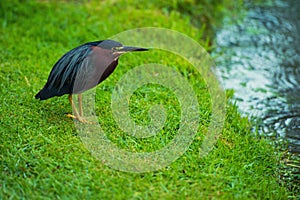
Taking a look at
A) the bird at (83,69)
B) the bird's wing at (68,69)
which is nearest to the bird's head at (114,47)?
the bird at (83,69)

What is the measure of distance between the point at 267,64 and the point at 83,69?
329 centimetres

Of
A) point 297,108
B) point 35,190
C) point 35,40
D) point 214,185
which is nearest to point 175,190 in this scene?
point 214,185

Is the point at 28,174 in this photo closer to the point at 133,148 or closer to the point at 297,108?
the point at 133,148

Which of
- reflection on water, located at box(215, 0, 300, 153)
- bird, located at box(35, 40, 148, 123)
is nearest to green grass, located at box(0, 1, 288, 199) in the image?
bird, located at box(35, 40, 148, 123)

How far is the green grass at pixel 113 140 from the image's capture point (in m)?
3.38

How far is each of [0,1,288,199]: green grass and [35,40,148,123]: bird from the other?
0.33 m

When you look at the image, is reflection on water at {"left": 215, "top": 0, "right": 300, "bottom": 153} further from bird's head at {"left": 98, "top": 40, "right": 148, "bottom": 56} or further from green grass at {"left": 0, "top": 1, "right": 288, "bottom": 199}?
bird's head at {"left": 98, "top": 40, "right": 148, "bottom": 56}

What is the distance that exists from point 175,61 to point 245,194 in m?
2.49

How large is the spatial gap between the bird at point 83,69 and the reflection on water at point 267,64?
5.88ft

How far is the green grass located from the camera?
11.1ft

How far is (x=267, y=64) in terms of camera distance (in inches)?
251

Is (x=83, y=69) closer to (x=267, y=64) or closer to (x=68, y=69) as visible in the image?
(x=68, y=69)

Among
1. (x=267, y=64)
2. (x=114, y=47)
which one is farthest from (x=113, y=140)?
(x=267, y=64)

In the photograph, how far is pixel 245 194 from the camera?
3469 millimetres
